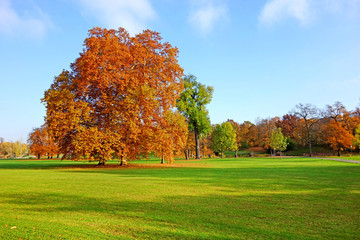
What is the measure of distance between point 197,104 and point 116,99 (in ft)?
99.2

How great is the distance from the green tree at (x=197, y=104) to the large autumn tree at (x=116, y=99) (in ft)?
76.0

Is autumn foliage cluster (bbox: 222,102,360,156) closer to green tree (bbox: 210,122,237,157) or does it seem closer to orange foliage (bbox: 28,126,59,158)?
green tree (bbox: 210,122,237,157)

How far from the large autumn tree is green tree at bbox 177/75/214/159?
2316 cm

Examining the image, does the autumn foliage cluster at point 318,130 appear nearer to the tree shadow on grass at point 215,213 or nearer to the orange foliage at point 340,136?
the orange foliage at point 340,136

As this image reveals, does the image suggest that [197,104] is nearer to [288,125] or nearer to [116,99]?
[116,99]

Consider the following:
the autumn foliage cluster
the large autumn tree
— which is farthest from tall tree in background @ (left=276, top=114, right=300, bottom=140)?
the large autumn tree

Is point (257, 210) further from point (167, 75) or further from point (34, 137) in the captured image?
point (34, 137)

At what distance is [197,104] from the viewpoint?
183ft

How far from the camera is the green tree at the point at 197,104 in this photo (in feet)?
176

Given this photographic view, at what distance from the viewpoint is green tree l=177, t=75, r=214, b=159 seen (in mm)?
53719

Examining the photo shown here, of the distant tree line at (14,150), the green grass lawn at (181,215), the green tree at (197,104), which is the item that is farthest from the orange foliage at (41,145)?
the green grass lawn at (181,215)

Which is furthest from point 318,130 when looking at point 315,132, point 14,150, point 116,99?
point 14,150

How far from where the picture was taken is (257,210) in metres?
7.45

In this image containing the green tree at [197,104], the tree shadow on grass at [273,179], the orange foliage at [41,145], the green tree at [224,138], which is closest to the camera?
the tree shadow on grass at [273,179]
